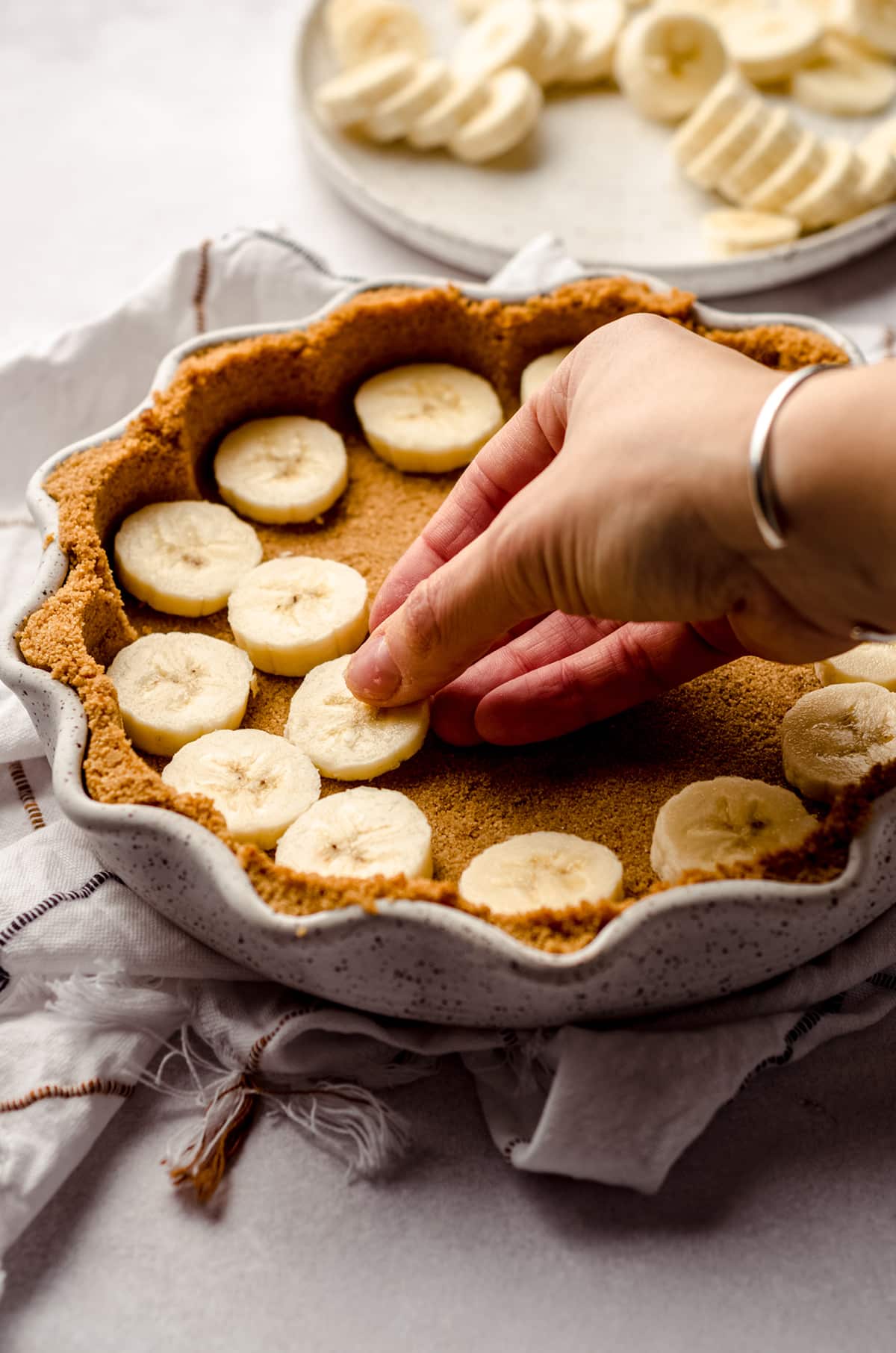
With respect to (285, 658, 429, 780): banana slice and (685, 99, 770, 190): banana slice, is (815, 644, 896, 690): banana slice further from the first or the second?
(685, 99, 770, 190): banana slice

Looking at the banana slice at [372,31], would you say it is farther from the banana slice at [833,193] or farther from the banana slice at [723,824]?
the banana slice at [723,824]

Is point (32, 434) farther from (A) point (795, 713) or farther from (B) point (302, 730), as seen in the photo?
(A) point (795, 713)

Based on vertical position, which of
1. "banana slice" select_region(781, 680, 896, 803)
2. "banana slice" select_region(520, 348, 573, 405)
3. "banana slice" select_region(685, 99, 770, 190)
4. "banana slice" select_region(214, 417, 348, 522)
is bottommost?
"banana slice" select_region(781, 680, 896, 803)

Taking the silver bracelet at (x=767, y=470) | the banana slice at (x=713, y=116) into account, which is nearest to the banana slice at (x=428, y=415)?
the silver bracelet at (x=767, y=470)

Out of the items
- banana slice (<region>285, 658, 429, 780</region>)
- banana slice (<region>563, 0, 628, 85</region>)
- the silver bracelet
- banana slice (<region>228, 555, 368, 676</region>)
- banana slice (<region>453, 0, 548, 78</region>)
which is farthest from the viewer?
banana slice (<region>563, 0, 628, 85</region>)

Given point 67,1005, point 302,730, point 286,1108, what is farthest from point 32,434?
point 286,1108

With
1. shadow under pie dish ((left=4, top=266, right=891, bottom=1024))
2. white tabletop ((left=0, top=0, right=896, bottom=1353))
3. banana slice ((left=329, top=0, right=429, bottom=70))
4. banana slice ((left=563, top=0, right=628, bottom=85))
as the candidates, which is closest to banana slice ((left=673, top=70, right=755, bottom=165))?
banana slice ((left=563, top=0, right=628, bottom=85))

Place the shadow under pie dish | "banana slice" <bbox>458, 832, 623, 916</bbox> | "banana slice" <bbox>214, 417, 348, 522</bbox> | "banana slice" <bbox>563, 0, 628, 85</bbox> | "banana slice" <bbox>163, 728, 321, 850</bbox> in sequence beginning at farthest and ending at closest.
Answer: "banana slice" <bbox>563, 0, 628, 85</bbox>
"banana slice" <bbox>214, 417, 348, 522</bbox>
"banana slice" <bbox>163, 728, 321, 850</bbox>
"banana slice" <bbox>458, 832, 623, 916</bbox>
the shadow under pie dish
